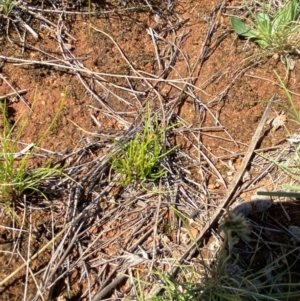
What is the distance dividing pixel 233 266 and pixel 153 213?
0.31m

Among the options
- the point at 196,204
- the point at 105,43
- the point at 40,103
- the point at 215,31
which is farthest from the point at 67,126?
the point at 215,31

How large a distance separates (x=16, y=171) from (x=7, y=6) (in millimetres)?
639

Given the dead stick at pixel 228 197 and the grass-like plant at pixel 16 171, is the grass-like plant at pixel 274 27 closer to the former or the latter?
the dead stick at pixel 228 197

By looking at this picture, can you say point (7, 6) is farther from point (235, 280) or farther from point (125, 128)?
point (235, 280)

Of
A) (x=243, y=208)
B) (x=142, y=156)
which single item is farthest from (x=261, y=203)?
(x=142, y=156)

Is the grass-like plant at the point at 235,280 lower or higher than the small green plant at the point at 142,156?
lower

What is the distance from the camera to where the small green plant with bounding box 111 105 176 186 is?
1.67 m

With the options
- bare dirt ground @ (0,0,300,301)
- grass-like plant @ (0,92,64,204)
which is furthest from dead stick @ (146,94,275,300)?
grass-like plant @ (0,92,64,204)

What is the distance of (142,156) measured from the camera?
65.4 inches

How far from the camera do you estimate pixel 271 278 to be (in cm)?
165

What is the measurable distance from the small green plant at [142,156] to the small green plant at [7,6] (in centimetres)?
65

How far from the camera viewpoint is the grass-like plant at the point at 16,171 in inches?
62.0

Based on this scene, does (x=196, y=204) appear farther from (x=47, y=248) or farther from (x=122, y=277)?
(x=47, y=248)

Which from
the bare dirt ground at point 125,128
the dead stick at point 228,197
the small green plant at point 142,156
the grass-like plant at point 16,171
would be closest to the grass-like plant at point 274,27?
the bare dirt ground at point 125,128
